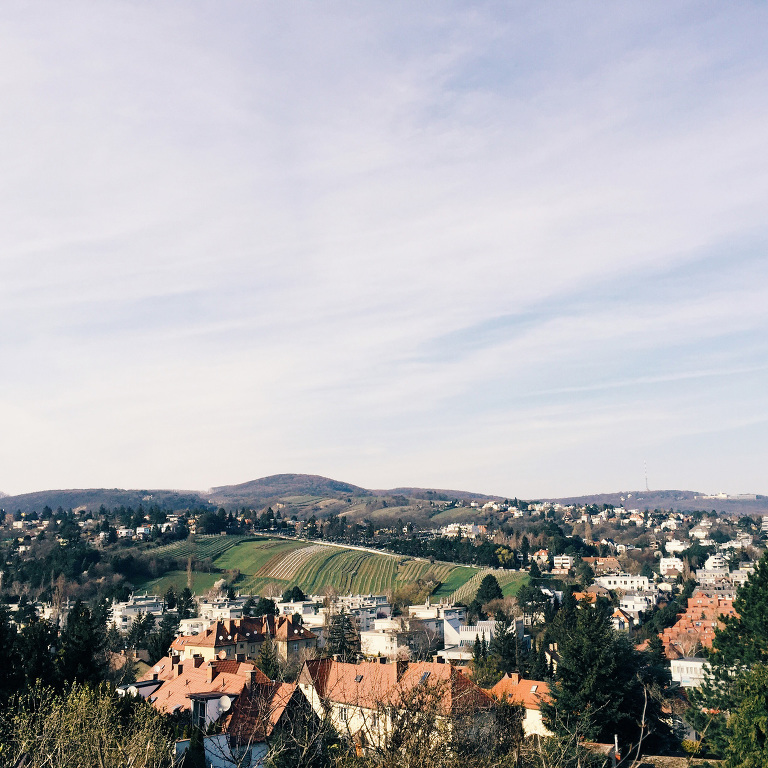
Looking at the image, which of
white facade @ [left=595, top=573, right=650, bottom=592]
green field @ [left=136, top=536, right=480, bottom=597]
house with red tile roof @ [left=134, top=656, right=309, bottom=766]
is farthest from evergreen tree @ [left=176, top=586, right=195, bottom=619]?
white facade @ [left=595, top=573, right=650, bottom=592]

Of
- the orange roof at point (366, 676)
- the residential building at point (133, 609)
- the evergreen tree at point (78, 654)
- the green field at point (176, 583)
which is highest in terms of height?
the evergreen tree at point (78, 654)

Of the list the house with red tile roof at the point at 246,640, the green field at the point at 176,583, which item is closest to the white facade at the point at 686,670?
the house with red tile roof at the point at 246,640

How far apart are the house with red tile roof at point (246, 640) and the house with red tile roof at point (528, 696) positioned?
2449cm

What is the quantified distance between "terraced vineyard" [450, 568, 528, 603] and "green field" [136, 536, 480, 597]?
4.97 feet

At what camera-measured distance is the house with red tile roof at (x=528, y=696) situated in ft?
127

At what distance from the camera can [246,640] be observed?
67688 millimetres

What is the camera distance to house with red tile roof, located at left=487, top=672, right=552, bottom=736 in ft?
127

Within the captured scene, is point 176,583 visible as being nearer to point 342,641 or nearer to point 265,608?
point 265,608

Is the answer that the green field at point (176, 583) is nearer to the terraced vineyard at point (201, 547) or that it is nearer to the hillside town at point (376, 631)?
the hillside town at point (376, 631)

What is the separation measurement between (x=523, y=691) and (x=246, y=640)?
1302 inches

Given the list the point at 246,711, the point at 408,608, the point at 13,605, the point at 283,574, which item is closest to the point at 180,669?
the point at 246,711

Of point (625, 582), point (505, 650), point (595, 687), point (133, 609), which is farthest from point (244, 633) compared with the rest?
point (625, 582)

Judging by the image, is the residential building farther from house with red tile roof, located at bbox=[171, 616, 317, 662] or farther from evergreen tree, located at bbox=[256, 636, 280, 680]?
evergreen tree, located at bbox=[256, 636, 280, 680]

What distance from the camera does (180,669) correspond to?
139 ft
